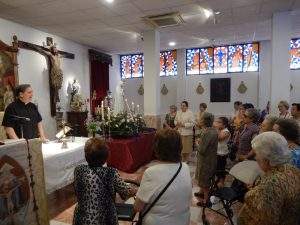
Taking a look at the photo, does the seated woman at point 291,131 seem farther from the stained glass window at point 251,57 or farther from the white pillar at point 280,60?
the stained glass window at point 251,57

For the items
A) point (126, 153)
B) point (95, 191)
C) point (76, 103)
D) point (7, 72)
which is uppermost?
point (7, 72)

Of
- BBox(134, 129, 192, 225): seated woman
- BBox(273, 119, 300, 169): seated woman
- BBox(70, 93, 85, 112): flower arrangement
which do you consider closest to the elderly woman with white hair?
BBox(134, 129, 192, 225): seated woman

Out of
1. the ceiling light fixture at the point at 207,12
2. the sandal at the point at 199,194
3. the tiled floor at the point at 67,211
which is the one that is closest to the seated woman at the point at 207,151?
the tiled floor at the point at 67,211

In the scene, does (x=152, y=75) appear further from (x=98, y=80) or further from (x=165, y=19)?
(x=98, y=80)

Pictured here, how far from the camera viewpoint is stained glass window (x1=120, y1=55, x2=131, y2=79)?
10.8m

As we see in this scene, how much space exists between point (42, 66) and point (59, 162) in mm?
4325

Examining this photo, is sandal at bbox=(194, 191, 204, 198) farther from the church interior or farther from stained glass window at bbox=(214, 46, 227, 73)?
stained glass window at bbox=(214, 46, 227, 73)

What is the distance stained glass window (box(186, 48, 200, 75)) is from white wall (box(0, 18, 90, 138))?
149 inches

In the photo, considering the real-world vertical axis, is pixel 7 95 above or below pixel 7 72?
below

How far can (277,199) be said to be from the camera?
1340mm

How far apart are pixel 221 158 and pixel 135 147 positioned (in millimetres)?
1737

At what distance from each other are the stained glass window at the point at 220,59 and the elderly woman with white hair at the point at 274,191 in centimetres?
836

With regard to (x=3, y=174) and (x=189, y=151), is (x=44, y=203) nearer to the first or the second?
(x=3, y=174)

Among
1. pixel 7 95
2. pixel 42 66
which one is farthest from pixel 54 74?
pixel 7 95
